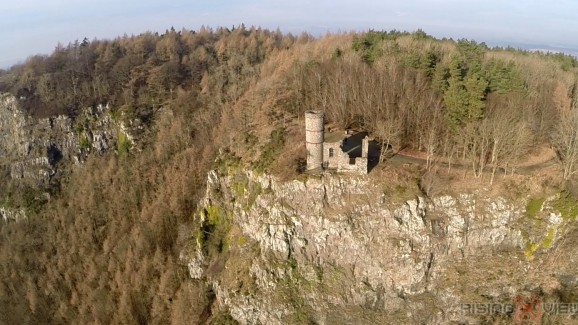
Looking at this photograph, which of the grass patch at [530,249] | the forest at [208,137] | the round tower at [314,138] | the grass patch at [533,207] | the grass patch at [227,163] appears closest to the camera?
the grass patch at [530,249]

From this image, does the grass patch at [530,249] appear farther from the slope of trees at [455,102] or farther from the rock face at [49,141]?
the rock face at [49,141]

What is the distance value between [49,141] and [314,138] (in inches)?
2343


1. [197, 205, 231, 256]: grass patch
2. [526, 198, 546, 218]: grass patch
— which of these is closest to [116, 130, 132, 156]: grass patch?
[197, 205, 231, 256]: grass patch

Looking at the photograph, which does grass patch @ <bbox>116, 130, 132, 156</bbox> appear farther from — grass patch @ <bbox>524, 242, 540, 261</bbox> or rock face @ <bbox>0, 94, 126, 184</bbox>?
grass patch @ <bbox>524, 242, 540, 261</bbox>

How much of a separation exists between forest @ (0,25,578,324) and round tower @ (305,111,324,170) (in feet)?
5.98

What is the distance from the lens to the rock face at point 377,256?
1321 inches

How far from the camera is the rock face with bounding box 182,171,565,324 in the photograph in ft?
110

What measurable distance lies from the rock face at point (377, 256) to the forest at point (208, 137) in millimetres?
4296

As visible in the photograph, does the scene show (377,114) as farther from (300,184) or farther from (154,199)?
(154,199)

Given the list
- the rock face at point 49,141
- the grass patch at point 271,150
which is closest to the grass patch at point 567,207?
the grass patch at point 271,150

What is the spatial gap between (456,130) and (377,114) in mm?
8351

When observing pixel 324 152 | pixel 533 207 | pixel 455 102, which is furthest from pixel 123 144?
pixel 533 207

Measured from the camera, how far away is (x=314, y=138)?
36344 millimetres

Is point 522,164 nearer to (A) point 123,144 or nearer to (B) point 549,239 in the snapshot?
(B) point 549,239
